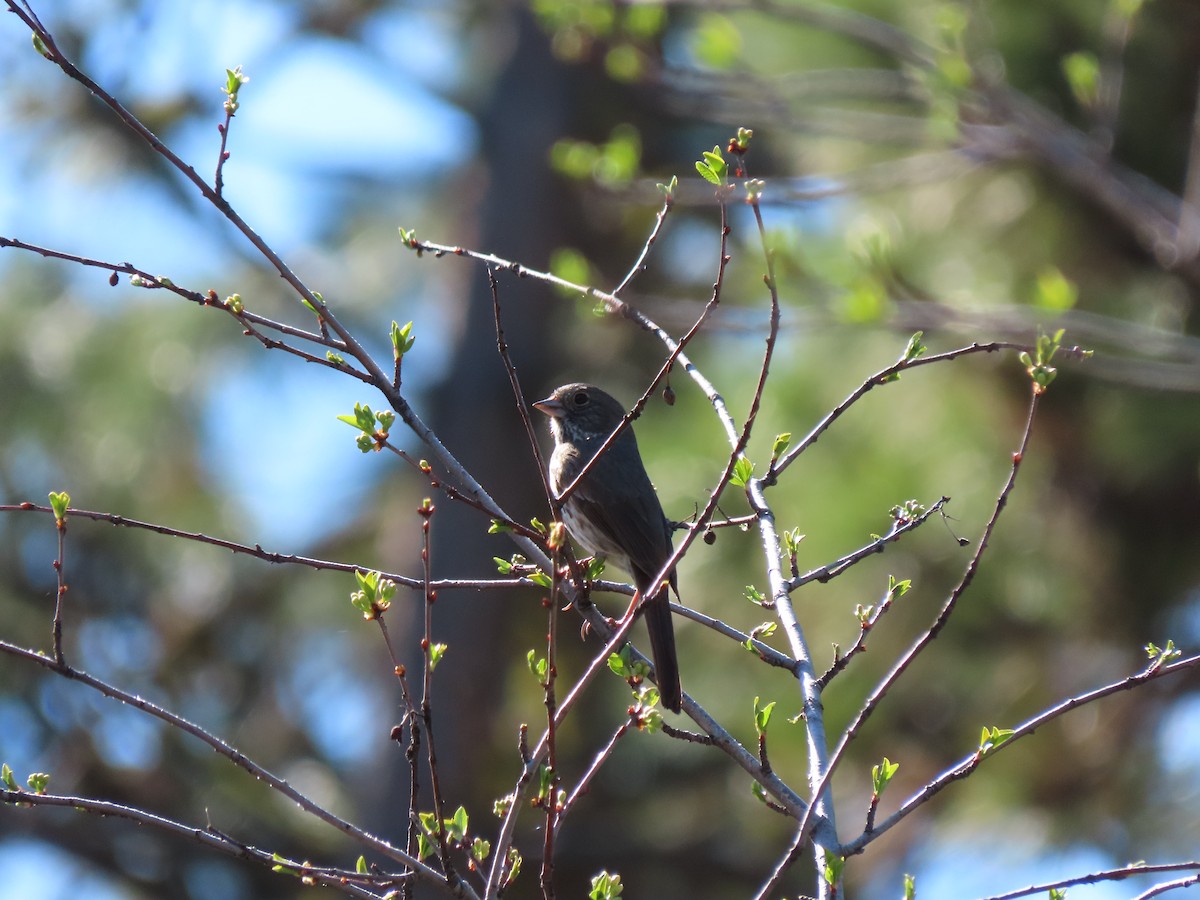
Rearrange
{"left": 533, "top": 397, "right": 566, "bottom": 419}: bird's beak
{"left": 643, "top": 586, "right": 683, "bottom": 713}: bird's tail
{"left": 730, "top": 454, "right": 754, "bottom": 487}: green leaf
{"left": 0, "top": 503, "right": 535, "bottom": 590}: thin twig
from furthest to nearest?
{"left": 533, "top": 397, "right": 566, "bottom": 419}: bird's beak
{"left": 643, "top": 586, "right": 683, "bottom": 713}: bird's tail
{"left": 730, "top": 454, "right": 754, "bottom": 487}: green leaf
{"left": 0, "top": 503, "right": 535, "bottom": 590}: thin twig

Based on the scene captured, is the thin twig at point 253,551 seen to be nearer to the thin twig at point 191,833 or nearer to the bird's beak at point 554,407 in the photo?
the thin twig at point 191,833

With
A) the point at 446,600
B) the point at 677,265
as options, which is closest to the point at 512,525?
the point at 446,600

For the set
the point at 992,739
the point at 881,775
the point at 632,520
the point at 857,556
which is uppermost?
the point at 632,520

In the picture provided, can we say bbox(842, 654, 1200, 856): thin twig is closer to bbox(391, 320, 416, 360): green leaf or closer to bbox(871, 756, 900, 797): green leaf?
bbox(871, 756, 900, 797): green leaf

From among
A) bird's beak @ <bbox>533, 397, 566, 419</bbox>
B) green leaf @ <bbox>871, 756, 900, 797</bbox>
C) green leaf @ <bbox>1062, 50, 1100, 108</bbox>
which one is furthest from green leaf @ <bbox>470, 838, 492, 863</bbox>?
green leaf @ <bbox>1062, 50, 1100, 108</bbox>

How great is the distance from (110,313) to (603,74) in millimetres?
4682

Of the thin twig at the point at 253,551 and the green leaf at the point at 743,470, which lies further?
the green leaf at the point at 743,470

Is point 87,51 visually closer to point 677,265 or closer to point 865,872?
point 677,265

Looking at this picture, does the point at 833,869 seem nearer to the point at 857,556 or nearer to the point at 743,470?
the point at 857,556

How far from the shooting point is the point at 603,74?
1166cm

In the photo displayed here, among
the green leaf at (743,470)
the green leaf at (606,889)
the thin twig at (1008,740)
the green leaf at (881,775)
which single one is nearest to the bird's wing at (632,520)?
the green leaf at (743,470)

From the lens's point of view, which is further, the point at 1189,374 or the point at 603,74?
the point at 603,74

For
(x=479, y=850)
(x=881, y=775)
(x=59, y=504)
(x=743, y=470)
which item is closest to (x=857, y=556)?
(x=743, y=470)

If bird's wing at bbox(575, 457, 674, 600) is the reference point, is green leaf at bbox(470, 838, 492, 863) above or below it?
below
